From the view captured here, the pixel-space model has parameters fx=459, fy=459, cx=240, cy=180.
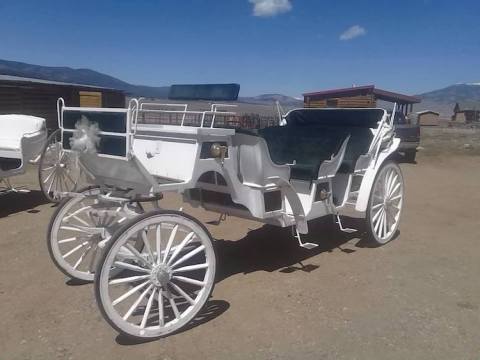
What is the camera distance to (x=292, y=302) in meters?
3.92

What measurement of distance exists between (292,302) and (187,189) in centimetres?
134

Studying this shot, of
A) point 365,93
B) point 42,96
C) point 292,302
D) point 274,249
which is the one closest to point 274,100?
point 274,249

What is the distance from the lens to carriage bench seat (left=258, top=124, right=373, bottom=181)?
5.09 metres

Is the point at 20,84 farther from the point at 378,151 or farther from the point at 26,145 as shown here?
the point at 378,151

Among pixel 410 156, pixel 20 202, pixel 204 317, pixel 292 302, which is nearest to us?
pixel 204 317

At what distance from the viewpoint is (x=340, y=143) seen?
16.0ft

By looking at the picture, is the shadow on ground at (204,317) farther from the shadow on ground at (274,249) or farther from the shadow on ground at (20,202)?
the shadow on ground at (20,202)

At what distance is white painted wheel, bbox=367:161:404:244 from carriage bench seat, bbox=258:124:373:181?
43 cm

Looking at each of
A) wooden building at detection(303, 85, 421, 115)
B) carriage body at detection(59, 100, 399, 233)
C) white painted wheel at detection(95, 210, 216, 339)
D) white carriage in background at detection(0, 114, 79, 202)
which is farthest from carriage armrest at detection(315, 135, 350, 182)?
wooden building at detection(303, 85, 421, 115)

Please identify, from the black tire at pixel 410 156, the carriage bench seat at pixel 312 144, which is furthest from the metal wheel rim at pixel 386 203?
the black tire at pixel 410 156

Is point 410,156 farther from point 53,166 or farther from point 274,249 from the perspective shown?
point 53,166

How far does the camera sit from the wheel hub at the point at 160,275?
3.26 meters

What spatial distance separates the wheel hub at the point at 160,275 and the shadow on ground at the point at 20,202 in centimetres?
457

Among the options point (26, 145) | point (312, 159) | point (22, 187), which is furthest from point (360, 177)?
point (22, 187)
